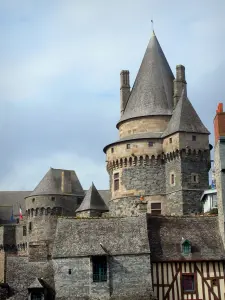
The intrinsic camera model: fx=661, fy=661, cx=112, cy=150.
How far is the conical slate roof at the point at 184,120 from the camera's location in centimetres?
4881

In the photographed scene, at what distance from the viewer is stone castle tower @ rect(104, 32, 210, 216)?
157ft

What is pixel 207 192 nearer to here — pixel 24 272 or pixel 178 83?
pixel 178 83

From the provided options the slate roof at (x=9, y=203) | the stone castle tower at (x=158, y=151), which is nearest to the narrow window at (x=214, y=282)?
the stone castle tower at (x=158, y=151)

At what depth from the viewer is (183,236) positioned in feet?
113

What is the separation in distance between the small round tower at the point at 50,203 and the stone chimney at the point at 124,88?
43.8 ft

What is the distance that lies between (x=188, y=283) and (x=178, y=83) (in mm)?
23340

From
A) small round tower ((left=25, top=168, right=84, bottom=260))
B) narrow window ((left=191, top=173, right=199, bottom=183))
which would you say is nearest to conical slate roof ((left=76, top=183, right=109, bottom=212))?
small round tower ((left=25, top=168, right=84, bottom=260))

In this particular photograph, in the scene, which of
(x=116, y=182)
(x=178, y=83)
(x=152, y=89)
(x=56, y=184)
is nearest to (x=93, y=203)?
(x=116, y=182)

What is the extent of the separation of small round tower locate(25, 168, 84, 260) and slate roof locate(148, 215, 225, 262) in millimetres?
28148

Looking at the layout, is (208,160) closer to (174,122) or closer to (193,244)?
(174,122)

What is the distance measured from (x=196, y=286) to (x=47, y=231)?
3180cm

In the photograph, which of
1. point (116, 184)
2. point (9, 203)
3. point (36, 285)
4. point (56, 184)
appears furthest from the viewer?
point (9, 203)

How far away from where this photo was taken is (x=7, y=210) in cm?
8050

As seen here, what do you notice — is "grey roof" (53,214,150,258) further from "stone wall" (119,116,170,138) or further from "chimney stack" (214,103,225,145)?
"stone wall" (119,116,170,138)
